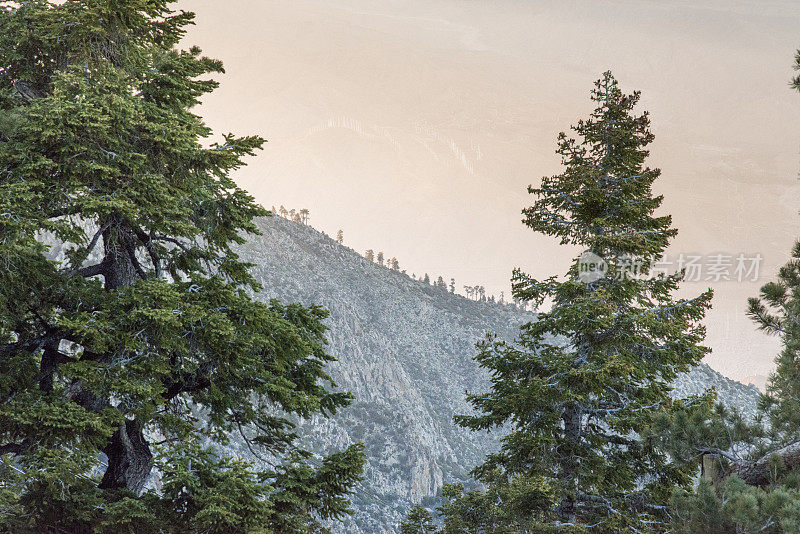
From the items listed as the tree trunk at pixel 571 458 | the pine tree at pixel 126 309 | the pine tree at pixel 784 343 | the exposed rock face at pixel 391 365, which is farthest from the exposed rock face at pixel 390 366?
the pine tree at pixel 784 343

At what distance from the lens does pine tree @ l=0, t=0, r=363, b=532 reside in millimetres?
7836

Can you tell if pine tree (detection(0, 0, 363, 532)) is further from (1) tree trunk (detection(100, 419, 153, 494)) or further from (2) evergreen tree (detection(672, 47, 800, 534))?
(2) evergreen tree (detection(672, 47, 800, 534))

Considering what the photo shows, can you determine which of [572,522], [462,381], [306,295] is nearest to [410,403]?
[462,381]

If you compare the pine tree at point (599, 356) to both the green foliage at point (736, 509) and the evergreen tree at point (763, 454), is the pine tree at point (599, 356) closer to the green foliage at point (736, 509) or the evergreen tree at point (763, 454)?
the evergreen tree at point (763, 454)

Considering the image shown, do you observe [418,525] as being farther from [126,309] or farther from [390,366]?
[390,366]

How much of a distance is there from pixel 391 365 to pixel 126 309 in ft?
415

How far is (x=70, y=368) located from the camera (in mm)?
7820

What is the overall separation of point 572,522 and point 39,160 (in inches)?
474

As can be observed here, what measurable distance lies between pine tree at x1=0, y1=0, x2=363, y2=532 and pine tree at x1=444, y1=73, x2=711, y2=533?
16.3 ft

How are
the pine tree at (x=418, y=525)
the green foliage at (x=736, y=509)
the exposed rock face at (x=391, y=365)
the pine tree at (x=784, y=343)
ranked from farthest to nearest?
the exposed rock face at (x=391, y=365), the pine tree at (x=418, y=525), the pine tree at (x=784, y=343), the green foliage at (x=736, y=509)

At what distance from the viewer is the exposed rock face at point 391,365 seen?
347 feet

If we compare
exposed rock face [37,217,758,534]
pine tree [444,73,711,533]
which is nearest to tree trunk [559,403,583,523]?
pine tree [444,73,711,533]

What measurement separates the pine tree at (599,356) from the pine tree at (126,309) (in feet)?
16.3

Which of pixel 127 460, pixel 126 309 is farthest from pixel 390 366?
pixel 126 309
